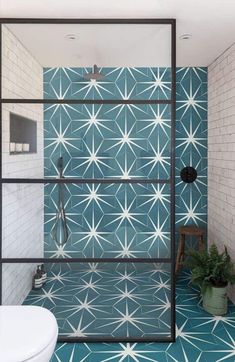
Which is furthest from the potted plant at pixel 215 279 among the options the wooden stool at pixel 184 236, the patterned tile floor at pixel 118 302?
the wooden stool at pixel 184 236

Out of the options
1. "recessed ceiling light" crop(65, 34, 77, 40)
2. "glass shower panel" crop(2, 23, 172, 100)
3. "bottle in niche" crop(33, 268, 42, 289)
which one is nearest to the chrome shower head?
"glass shower panel" crop(2, 23, 172, 100)

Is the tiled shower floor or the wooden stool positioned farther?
the wooden stool

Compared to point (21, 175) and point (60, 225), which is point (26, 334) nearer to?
point (60, 225)

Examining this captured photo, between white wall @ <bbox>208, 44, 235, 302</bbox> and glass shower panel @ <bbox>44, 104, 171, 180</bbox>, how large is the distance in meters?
0.99

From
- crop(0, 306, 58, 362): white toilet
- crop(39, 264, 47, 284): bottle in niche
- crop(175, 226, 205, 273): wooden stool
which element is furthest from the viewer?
crop(175, 226, 205, 273): wooden stool

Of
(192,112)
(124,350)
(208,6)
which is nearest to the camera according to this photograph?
(208,6)

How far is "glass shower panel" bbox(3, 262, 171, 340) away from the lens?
2.64m

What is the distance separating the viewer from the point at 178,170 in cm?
394

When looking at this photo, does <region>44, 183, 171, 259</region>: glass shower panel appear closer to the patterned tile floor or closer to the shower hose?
the shower hose

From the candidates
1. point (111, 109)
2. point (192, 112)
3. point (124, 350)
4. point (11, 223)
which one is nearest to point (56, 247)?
point (11, 223)

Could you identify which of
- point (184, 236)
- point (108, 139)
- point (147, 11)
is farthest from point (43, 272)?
point (147, 11)

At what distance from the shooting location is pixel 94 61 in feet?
8.35

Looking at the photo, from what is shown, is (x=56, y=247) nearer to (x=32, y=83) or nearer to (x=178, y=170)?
(x=32, y=83)

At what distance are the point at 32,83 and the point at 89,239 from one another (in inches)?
47.3
